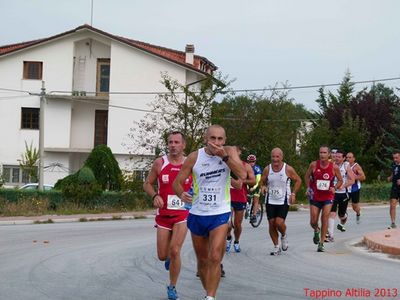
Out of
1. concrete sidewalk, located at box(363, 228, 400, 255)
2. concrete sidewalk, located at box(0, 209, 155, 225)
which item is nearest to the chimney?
concrete sidewalk, located at box(0, 209, 155, 225)

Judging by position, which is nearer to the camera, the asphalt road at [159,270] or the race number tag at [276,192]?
the asphalt road at [159,270]

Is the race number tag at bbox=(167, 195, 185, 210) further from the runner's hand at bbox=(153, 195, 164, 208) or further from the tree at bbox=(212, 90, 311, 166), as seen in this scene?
the tree at bbox=(212, 90, 311, 166)

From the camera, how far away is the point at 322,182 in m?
14.9

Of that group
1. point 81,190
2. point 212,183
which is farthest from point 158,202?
point 81,190

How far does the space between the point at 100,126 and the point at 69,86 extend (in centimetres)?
393

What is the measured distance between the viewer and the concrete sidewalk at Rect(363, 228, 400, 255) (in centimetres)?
1448

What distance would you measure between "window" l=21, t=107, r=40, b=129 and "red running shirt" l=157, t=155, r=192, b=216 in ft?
142

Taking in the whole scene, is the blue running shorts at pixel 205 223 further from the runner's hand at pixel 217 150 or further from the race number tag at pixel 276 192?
the race number tag at pixel 276 192

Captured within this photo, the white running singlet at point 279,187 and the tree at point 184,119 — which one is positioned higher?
the tree at point 184,119

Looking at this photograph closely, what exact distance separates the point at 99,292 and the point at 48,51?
142 feet

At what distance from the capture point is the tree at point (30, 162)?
164ft

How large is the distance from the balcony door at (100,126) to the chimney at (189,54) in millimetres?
6744

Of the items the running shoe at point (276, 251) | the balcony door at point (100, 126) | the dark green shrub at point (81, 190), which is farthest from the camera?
the balcony door at point (100, 126)

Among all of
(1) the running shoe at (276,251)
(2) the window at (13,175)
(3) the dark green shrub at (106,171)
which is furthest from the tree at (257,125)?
(2) the window at (13,175)
